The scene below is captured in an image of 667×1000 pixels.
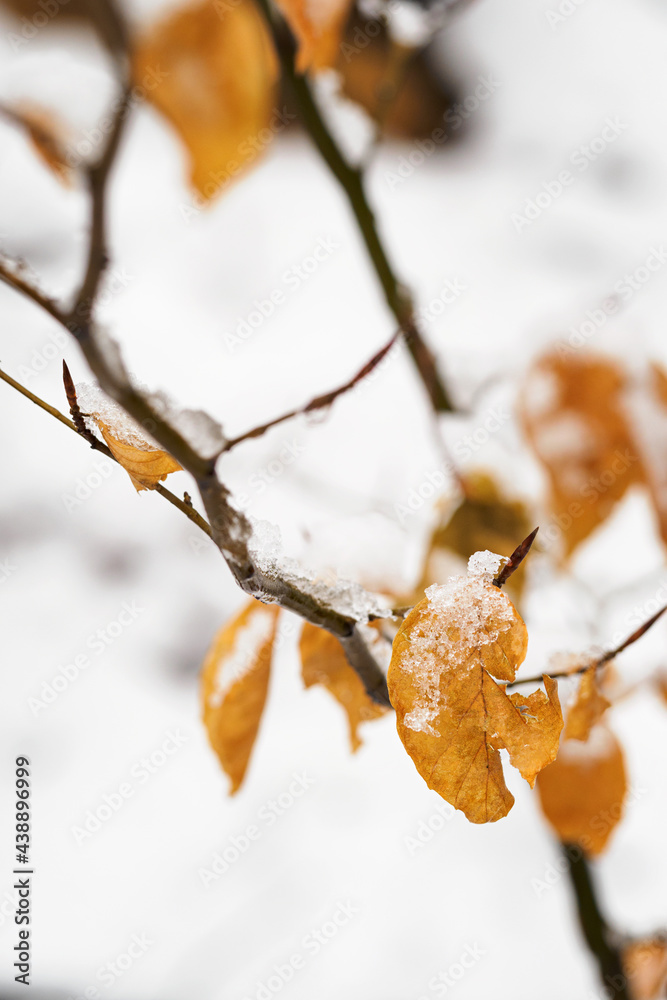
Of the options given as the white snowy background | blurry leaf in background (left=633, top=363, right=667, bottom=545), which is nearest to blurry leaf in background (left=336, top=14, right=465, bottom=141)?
the white snowy background

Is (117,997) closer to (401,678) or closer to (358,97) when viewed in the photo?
(401,678)

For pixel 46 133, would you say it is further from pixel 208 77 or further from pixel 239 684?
pixel 239 684

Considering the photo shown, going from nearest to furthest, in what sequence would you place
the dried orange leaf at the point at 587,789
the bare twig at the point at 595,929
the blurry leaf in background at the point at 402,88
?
the dried orange leaf at the point at 587,789 → the bare twig at the point at 595,929 → the blurry leaf in background at the point at 402,88

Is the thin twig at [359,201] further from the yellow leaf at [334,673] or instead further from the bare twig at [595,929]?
the bare twig at [595,929]

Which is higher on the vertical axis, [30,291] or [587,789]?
[30,291]

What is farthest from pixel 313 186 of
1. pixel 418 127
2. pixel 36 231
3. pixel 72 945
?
pixel 72 945

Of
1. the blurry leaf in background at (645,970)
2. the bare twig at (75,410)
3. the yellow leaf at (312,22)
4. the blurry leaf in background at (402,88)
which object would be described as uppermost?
the blurry leaf in background at (402,88)

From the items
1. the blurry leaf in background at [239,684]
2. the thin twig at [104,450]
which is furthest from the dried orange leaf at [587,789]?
the thin twig at [104,450]

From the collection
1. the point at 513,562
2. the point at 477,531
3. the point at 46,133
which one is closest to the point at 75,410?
the point at 513,562
